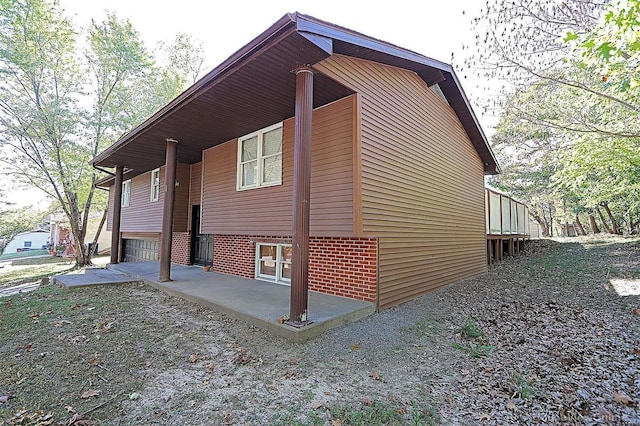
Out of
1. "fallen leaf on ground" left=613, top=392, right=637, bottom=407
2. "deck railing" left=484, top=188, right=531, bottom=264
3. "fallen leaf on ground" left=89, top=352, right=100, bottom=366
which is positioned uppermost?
"deck railing" left=484, top=188, right=531, bottom=264

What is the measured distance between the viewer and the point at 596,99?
8648 millimetres

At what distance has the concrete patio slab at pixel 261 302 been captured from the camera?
4516mm

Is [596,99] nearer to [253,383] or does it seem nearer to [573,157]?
[573,157]

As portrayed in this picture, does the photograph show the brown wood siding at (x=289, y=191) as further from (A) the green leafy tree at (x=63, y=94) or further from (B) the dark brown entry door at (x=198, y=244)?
(A) the green leafy tree at (x=63, y=94)

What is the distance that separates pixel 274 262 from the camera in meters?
7.92

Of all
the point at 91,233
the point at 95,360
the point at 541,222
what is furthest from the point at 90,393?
the point at 541,222

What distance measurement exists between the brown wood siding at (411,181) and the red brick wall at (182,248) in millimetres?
7695

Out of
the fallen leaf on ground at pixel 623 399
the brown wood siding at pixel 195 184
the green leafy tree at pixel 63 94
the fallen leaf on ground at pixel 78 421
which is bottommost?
the fallen leaf on ground at pixel 78 421

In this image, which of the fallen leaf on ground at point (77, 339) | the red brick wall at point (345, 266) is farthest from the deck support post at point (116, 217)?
the red brick wall at point (345, 266)

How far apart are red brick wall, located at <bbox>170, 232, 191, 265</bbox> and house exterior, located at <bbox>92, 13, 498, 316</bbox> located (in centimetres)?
129

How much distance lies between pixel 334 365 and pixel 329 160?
347 centimetres

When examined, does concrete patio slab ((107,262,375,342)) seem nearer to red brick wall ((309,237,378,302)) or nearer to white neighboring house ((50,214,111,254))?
red brick wall ((309,237,378,302))

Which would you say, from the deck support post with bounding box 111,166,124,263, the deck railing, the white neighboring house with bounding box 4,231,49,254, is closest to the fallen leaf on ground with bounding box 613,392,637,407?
the deck railing

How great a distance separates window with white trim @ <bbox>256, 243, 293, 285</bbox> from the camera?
7659 mm
